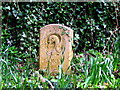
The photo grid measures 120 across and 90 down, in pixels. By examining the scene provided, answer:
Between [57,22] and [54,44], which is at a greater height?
[57,22]

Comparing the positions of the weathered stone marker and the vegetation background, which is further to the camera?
the vegetation background

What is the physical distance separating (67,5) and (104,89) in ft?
8.44

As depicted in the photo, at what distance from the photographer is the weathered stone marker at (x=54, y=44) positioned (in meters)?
3.42

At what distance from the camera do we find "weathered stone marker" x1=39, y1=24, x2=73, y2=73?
3422 millimetres

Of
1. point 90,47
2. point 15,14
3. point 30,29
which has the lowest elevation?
point 90,47

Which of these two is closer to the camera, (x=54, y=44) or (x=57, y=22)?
(x=54, y=44)

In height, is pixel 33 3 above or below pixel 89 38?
above

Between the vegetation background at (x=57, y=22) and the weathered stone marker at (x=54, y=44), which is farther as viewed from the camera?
the vegetation background at (x=57, y=22)

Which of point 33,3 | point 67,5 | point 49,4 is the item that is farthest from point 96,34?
point 33,3

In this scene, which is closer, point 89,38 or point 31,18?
point 31,18

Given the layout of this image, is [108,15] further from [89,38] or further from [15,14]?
[15,14]

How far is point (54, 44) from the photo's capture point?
3.47 meters

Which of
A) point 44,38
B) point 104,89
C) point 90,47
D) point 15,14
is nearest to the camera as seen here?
point 104,89

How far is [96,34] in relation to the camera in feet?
15.0
